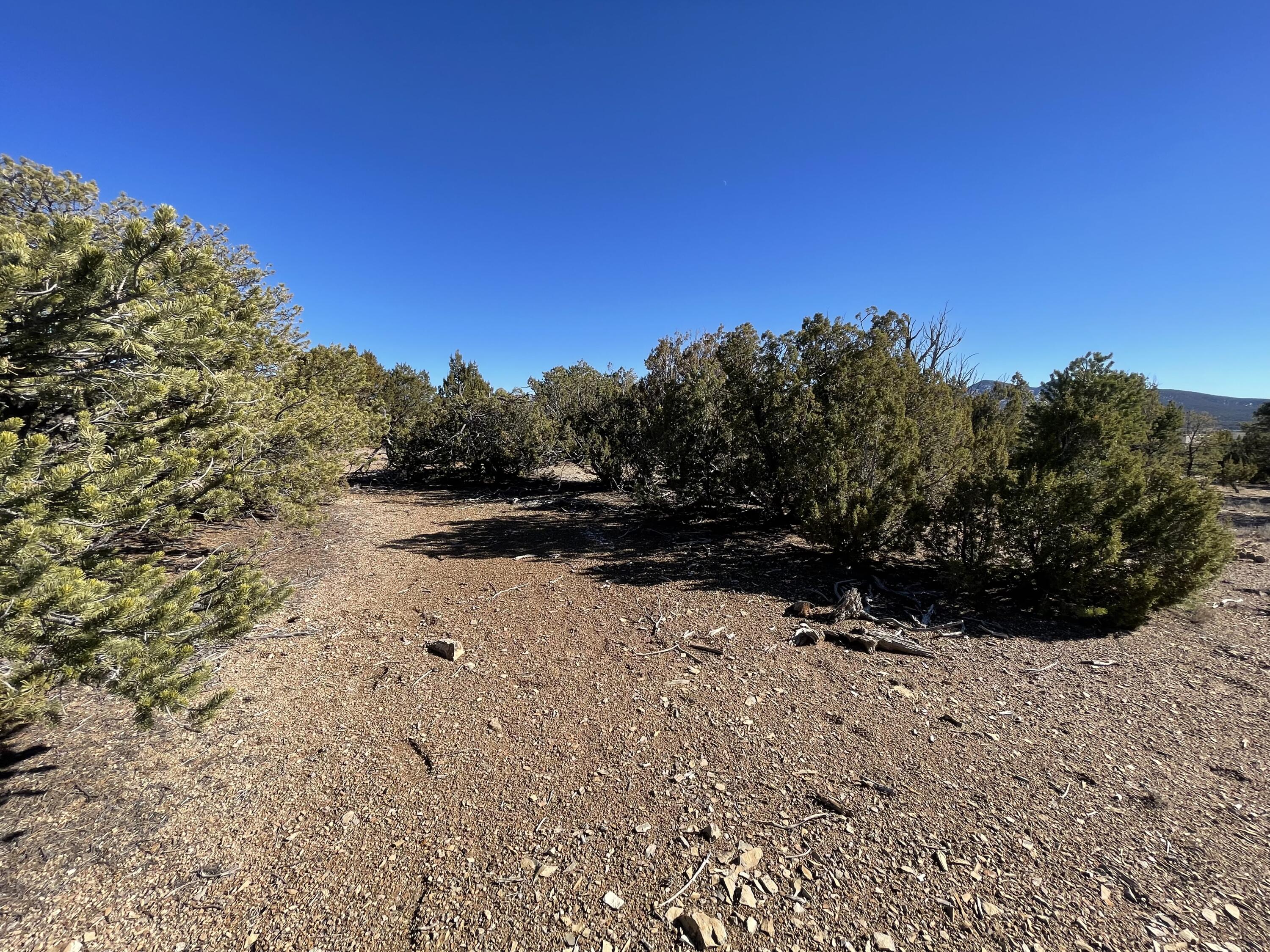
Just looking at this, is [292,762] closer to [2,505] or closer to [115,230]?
[2,505]

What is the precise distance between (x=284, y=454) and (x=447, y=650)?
342 centimetres

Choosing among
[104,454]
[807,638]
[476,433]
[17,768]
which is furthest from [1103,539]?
[476,433]

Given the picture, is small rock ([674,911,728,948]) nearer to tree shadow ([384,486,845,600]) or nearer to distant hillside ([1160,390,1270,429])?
tree shadow ([384,486,845,600])

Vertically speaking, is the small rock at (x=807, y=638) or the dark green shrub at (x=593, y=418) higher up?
the dark green shrub at (x=593, y=418)

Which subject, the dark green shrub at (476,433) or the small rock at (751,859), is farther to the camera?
the dark green shrub at (476,433)

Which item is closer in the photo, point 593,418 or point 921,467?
point 921,467

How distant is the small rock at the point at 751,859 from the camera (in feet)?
8.28

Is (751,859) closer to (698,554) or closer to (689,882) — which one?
(689,882)

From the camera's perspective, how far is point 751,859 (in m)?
2.57

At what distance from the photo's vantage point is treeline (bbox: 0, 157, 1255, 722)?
2.27 meters

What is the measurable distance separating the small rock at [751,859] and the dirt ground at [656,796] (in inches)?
0.6

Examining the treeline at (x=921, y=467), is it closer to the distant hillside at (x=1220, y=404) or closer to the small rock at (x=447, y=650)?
the small rock at (x=447, y=650)

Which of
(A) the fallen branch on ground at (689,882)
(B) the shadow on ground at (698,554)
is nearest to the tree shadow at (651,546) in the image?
(B) the shadow on ground at (698,554)

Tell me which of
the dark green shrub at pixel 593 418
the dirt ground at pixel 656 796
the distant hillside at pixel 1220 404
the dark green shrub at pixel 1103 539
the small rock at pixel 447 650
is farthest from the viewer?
the distant hillside at pixel 1220 404
